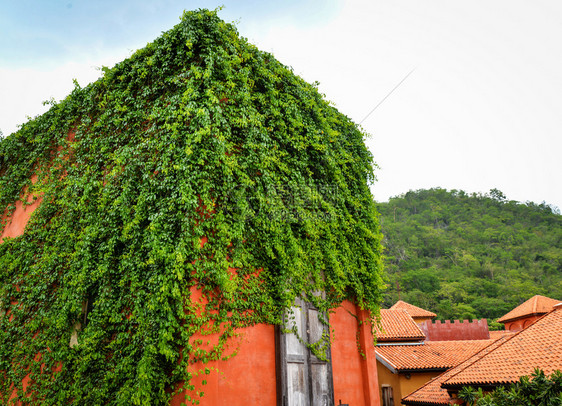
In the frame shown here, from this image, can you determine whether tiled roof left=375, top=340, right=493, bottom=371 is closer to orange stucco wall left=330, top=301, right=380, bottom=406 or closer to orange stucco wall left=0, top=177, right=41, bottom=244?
orange stucco wall left=330, top=301, right=380, bottom=406

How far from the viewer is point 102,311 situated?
6.47 meters

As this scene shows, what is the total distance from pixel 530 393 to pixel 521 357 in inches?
81.0

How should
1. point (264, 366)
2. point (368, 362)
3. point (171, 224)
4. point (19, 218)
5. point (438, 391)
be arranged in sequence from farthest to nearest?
point (438, 391)
point (19, 218)
point (368, 362)
point (264, 366)
point (171, 224)

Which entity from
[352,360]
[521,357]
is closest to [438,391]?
[521,357]

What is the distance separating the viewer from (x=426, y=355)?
2195cm

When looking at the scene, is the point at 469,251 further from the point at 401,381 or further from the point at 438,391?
the point at 438,391

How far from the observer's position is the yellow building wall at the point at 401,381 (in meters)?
20.3

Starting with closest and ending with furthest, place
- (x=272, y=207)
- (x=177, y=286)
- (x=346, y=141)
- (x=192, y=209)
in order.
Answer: (x=177, y=286) → (x=192, y=209) → (x=272, y=207) → (x=346, y=141)

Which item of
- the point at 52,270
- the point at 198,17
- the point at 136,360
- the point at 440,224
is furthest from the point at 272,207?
the point at 440,224

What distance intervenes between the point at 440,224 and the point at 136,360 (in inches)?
2645

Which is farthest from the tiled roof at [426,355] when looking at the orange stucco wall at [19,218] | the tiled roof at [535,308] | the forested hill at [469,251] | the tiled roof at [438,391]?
the forested hill at [469,251]

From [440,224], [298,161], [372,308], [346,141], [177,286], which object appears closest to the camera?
[177,286]

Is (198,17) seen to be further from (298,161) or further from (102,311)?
(102,311)

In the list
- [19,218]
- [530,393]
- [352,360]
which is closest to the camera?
[352,360]
